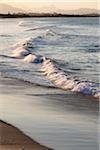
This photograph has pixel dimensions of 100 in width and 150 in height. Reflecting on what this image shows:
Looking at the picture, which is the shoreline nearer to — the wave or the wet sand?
the wet sand

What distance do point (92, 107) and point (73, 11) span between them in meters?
0.76

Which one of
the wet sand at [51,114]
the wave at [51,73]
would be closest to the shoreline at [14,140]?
the wet sand at [51,114]

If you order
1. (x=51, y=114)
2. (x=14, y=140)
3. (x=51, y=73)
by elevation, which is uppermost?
(x=51, y=73)

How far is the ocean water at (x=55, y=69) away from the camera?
352 centimetres

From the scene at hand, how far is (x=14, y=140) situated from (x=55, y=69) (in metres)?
0.67

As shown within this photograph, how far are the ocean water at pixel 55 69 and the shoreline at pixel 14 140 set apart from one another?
0.06 meters

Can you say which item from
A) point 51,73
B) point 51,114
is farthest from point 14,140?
point 51,73

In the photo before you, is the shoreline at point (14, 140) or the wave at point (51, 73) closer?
the shoreline at point (14, 140)

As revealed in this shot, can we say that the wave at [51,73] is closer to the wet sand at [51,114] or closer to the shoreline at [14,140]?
the wet sand at [51,114]

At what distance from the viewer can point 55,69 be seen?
3.76 metres

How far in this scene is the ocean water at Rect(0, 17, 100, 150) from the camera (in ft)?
11.6

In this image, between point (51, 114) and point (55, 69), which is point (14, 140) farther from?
point (55, 69)

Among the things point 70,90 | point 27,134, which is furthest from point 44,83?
point 27,134

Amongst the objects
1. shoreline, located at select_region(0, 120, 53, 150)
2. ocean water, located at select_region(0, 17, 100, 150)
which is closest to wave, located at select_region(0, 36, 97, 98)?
ocean water, located at select_region(0, 17, 100, 150)
